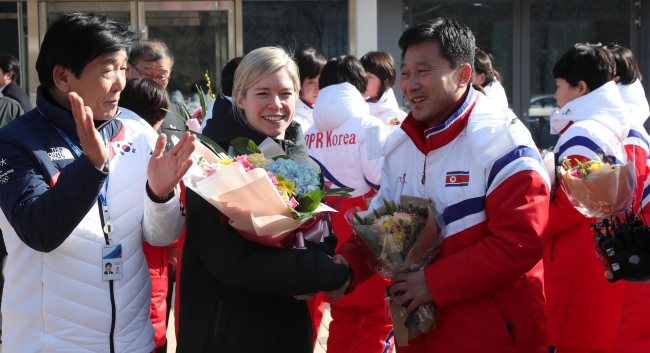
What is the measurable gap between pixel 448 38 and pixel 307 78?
280 centimetres

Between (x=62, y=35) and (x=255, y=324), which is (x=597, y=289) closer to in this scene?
(x=255, y=324)

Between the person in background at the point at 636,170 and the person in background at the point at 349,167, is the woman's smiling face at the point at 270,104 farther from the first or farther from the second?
the person in background at the point at 636,170

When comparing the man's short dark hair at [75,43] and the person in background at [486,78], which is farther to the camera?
the person in background at [486,78]

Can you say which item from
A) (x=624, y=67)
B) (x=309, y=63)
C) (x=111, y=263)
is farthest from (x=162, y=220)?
(x=624, y=67)

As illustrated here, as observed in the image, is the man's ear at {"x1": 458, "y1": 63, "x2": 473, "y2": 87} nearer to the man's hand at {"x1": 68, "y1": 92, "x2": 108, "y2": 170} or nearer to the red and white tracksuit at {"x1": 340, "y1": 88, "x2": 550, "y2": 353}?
the red and white tracksuit at {"x1": 340, "y1": 88, "x2": 550, "y2": 353}

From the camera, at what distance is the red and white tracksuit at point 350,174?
4242 mm

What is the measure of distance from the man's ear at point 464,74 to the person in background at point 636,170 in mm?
1155

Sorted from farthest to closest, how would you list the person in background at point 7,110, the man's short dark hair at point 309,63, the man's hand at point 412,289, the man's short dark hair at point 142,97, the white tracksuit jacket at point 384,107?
the white tracksuit jacket at point 384,107, the person in background at point 7,110, the man's short dark hair at point 309,63, the man's short dark hair at point 142,97, the man's hand at point 412,289

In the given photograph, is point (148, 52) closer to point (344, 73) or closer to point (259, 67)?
point (344, 73)

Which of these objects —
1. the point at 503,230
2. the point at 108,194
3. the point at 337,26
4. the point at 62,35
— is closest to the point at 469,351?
the point at 503,230

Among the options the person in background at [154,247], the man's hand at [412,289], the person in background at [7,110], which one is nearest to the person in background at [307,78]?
the person in background at [154,247]

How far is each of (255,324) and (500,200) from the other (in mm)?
1066

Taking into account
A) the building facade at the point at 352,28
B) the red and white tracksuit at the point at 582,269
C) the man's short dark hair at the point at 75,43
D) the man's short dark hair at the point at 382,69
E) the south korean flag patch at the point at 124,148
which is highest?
the building facade at the point at 352,28

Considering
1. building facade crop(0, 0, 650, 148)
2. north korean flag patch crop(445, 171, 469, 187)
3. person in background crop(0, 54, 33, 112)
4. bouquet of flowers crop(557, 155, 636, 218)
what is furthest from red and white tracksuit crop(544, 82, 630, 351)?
building facade crop(0, 0, 650, 148)
